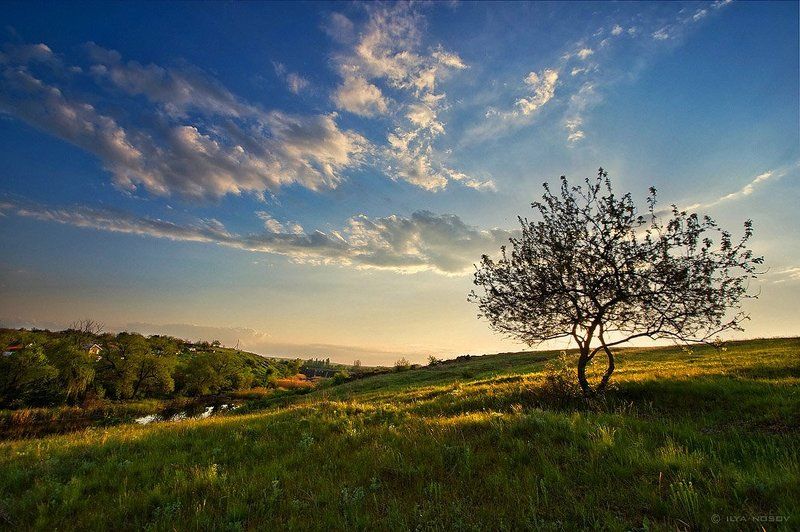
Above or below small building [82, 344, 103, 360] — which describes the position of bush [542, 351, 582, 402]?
below

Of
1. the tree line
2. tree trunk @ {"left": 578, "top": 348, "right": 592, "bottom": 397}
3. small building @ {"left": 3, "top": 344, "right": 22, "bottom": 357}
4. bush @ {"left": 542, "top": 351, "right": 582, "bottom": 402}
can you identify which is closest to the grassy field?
tree trunk @ {"left": 578, "top": 348, "right": 592, "bottom": 397}

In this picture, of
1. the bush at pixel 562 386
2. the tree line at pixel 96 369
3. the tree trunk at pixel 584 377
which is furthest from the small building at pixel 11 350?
the tree trunk at pixel 584 377

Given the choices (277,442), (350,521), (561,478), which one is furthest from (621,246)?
(277,442)

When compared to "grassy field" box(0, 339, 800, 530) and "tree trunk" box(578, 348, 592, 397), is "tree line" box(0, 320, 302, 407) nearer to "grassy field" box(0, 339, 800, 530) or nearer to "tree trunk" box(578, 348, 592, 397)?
"grassy field" box(0, 339, 800, 530)

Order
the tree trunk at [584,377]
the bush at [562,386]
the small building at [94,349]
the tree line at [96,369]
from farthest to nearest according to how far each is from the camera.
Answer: the small building at [94,349], the tree line at [96,369], the bush at [562,386], the tree trunk at [584,377]

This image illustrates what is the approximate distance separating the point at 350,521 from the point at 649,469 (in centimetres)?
455

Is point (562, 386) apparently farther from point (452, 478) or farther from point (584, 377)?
point (452, 478)

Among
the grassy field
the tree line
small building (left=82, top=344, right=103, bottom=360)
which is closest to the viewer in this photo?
the grassy field

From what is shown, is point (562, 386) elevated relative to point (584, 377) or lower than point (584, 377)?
lower

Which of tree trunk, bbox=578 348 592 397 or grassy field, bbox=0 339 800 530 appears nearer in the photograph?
grassy field, bbox=0 339 800 530

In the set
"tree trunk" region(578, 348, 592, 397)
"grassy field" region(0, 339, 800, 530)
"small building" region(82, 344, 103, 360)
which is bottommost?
"grassy field" region(0, 339, 800, 530)

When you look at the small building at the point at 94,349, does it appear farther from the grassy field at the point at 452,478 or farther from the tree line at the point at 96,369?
the grassy field at the point at 452,478

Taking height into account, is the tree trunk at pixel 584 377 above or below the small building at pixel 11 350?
below

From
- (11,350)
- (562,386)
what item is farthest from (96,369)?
(562,386)
